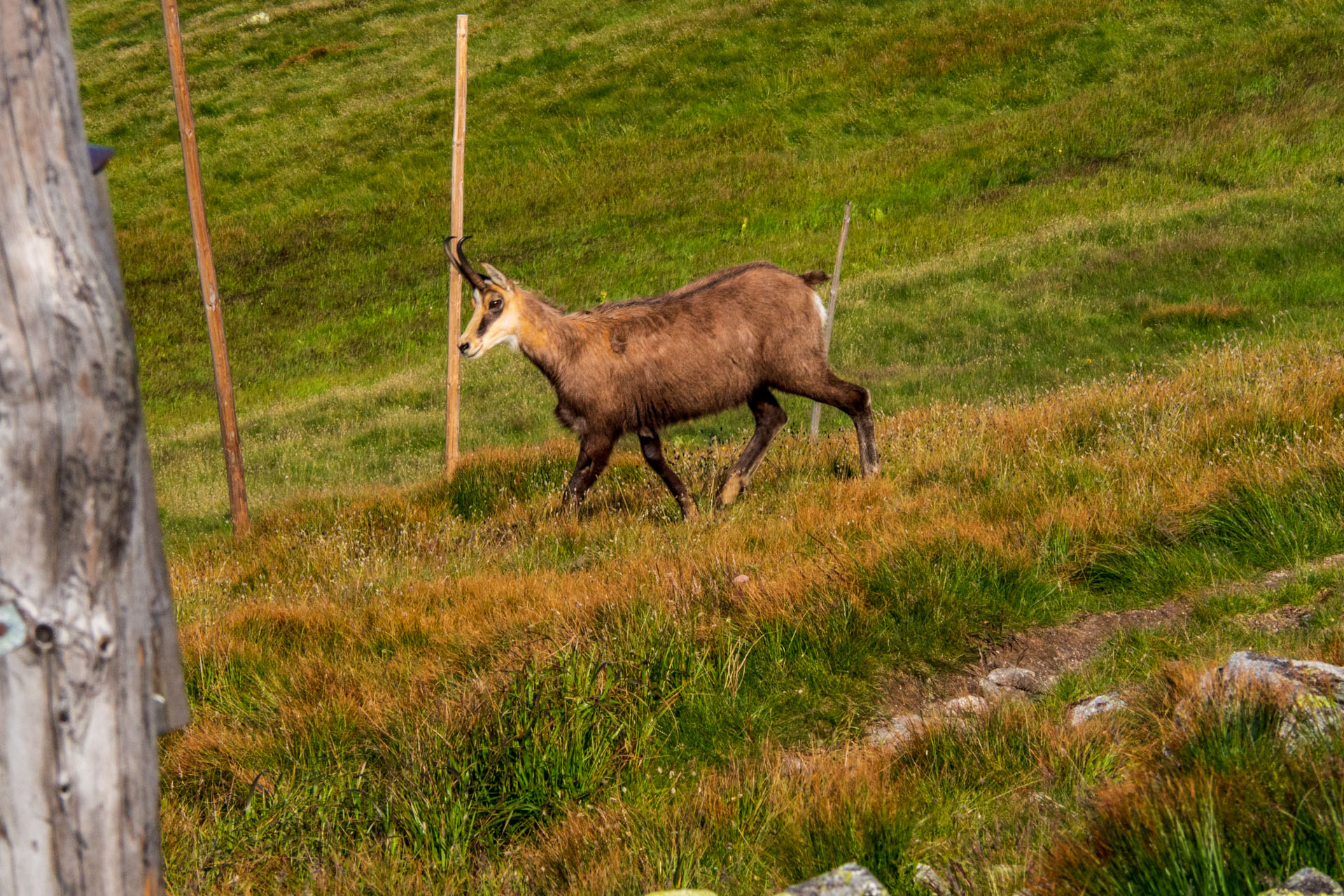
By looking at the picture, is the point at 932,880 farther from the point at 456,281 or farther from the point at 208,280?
the point at 208,280

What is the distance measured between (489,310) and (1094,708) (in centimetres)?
572

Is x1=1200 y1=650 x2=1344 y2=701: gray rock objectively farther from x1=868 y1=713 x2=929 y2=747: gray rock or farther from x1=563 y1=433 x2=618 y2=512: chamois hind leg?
x1=563 y1=433 x2=618 y2=512: chamois hind leg

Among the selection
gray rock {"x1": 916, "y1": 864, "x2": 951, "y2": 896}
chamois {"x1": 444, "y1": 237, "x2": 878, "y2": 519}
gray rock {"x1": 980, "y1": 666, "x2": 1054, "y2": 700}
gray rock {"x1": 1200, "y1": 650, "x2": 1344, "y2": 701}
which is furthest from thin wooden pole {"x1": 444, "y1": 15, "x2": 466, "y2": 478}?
gray rock {"x1": 916, "y1": 864, "x2": 951, "y2": 896}

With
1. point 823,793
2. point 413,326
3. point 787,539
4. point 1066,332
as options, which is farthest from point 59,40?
point 413,326

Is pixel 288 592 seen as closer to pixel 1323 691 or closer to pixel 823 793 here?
pixel 823 793

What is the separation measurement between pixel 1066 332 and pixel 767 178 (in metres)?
11.9

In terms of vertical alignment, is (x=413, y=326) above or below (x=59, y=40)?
below

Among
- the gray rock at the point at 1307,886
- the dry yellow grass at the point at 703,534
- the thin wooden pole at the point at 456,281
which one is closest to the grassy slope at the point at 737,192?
the thin wooden pole at the point at 456,281

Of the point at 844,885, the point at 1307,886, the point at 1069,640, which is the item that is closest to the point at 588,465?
the point at 1069,640

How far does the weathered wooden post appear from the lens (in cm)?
205

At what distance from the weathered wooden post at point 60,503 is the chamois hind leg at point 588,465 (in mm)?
6722

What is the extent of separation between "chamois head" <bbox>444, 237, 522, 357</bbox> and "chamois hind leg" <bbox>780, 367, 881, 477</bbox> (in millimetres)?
2310

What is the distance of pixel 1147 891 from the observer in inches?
105

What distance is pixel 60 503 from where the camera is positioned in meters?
2.09
